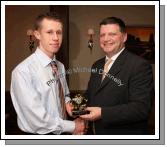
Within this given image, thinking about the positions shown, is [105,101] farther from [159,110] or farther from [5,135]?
[5,135]

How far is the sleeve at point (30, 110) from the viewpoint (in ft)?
3.00

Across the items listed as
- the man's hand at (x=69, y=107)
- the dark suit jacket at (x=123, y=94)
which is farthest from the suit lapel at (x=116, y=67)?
the man's hand at (x=69, y=107)

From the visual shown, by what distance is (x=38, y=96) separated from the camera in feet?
3.02

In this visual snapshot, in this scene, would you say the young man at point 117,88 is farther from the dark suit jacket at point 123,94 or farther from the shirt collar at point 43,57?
the shirt collar at point 43,57

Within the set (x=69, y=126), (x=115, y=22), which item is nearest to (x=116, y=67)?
(x=115, y=22)

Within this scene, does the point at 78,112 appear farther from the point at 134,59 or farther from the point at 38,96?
the point at 134,59

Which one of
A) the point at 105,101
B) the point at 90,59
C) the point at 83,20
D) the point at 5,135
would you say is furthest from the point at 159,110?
the point at 5,135

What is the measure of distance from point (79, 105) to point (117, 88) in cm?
14

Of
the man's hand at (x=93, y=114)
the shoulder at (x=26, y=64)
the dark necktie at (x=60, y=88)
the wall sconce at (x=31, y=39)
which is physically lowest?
the man's hand at (x=93, y=114)

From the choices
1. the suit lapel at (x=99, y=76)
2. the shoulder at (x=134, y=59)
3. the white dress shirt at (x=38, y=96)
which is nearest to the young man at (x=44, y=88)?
the white dress shirt at (x=38, y=96)

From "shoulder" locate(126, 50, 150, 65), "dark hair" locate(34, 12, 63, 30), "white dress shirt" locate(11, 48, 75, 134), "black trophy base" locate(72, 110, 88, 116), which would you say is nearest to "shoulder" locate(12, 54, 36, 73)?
"white dress shirt" locate(11, 48, 75, 134)

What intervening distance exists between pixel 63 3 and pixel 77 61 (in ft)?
0.64

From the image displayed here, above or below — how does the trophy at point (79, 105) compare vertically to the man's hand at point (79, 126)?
above

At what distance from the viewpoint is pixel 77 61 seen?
942mm
